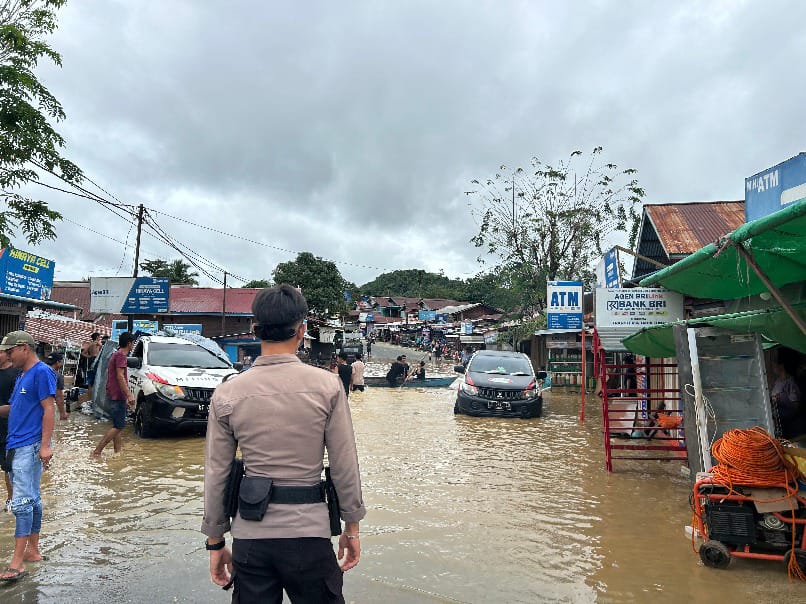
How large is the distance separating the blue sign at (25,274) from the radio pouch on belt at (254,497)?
16974 millimetres

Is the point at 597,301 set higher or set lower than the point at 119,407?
higher

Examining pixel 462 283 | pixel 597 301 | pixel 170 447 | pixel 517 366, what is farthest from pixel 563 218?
pixel 462 283

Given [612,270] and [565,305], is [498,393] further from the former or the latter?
[612,270]

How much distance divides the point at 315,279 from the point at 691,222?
39.4 m

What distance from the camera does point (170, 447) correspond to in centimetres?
952

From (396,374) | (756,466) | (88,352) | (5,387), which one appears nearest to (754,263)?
(756,466)

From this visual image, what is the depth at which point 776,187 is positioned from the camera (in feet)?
24.2

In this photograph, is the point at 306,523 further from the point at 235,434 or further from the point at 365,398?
the point at 365,398

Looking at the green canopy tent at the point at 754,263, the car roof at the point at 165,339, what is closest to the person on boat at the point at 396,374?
the car roof at the point at 165,339

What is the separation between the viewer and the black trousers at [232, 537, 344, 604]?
7.25 feet

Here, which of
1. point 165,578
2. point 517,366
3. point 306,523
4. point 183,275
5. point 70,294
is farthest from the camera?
point 183,275

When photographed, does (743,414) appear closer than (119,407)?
A: Yes

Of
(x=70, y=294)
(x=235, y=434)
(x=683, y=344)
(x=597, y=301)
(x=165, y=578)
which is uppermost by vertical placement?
(x=70, y=294)

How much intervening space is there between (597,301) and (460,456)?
321cm
